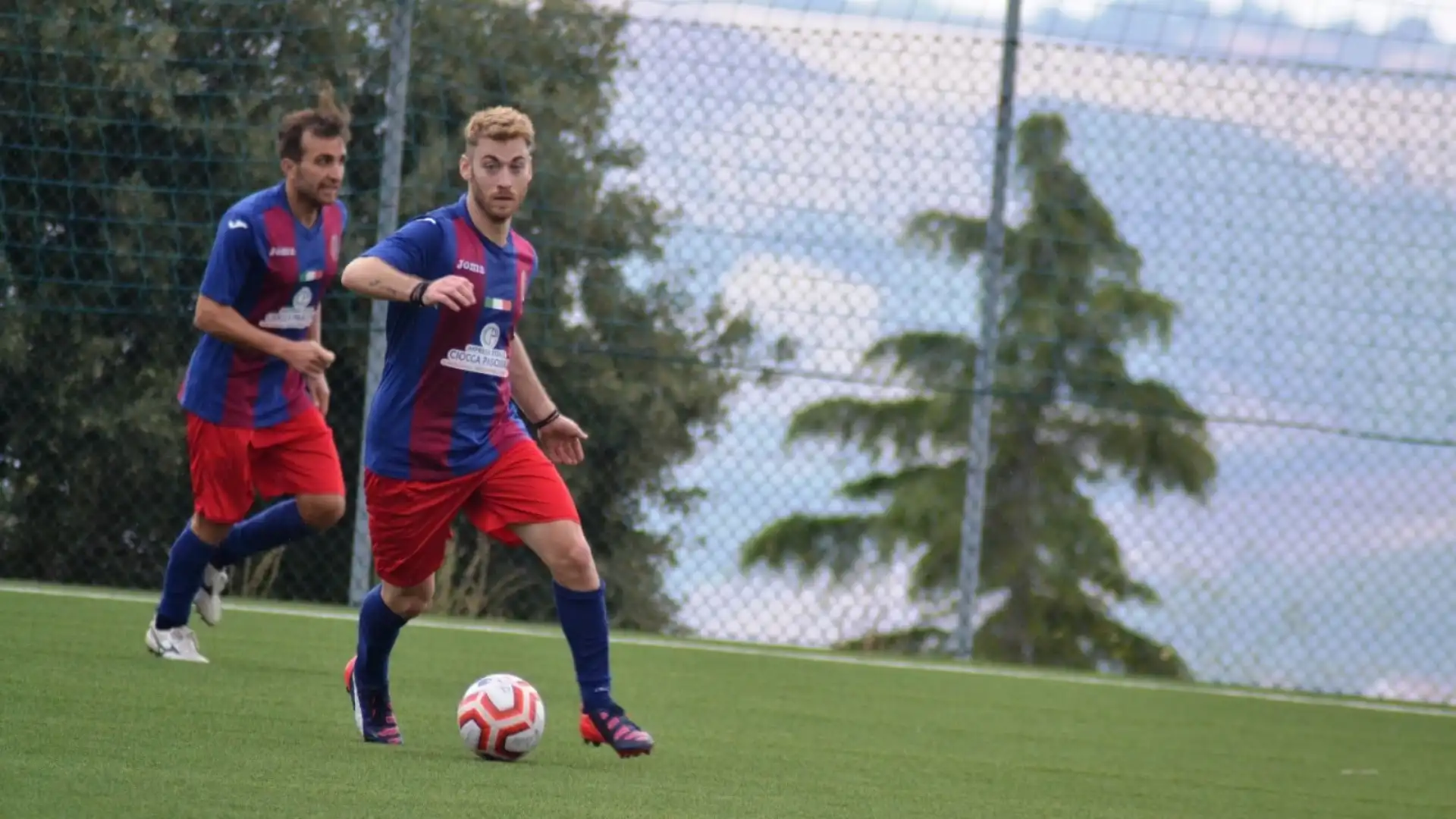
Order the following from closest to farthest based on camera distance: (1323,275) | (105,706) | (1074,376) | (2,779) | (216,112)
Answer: (2,779) < (105,706) < (1323,275) < (216,112) < (1074,376)

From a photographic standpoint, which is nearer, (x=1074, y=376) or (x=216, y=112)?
(x=216, y=112)

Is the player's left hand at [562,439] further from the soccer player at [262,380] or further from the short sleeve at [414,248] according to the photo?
the soccer player at [262,380]

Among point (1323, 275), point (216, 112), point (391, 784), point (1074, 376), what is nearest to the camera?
point (391, 784)

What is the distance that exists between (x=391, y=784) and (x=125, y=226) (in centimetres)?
621

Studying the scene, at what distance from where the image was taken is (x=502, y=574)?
34.6ft

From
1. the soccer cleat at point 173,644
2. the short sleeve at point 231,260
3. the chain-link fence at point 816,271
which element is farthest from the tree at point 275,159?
the soccer cleat at point 173,644

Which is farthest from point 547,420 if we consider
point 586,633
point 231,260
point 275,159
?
point 275,159

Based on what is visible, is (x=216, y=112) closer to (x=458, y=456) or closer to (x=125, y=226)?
(x=125, y=226)

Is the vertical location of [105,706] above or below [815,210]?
below

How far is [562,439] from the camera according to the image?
5.24m

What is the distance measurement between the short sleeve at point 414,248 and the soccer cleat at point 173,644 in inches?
82.2

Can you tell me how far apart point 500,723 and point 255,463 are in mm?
2398

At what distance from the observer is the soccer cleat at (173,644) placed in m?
6.28

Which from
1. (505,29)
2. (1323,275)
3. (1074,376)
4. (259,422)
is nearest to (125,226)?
(505,29)
